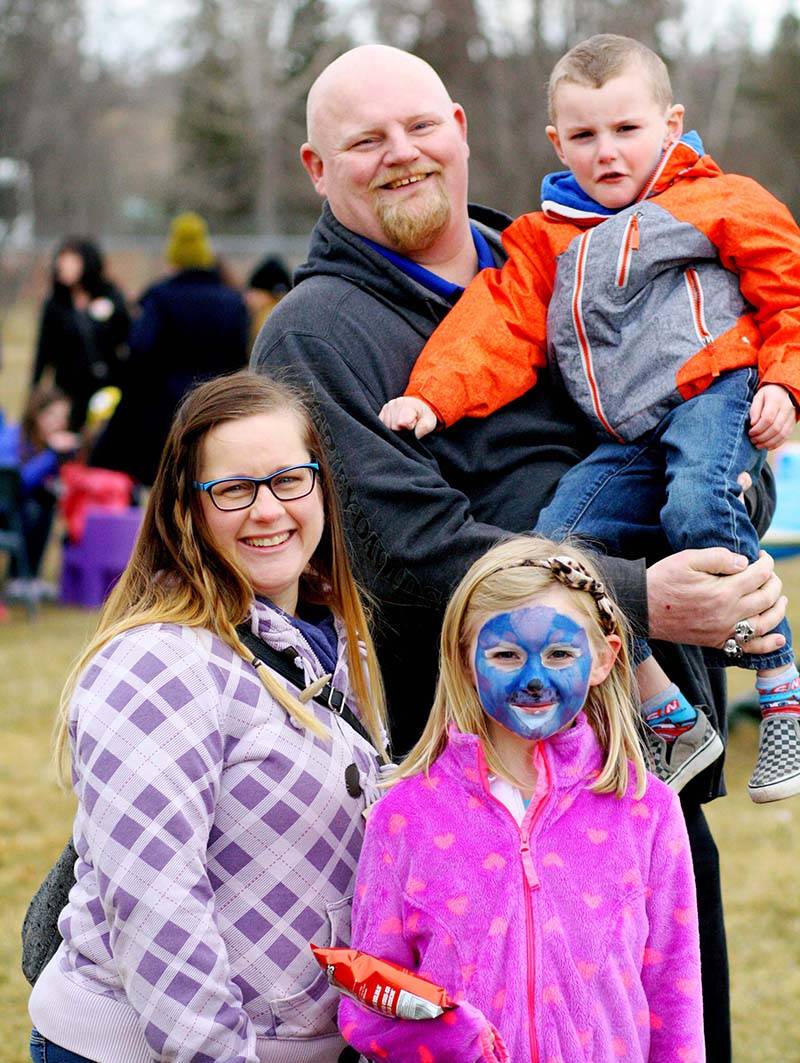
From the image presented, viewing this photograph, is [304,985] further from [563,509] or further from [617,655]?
[563,509]

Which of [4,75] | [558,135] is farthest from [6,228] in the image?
[558,135]

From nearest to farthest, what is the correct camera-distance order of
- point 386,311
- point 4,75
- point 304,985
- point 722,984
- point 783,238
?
1. point 304,985
2. point 783,238
3. point 386,311
4. point 722,984
5. point 4,75

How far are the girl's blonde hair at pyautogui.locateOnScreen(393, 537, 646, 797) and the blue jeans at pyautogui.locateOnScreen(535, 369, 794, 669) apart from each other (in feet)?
1.05

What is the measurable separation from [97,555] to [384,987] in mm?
7103

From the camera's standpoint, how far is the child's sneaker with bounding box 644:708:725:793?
2516 mm

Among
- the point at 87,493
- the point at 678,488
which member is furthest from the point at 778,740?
the point at 87,493

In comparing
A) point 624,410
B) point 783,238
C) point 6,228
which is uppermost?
point 783,238

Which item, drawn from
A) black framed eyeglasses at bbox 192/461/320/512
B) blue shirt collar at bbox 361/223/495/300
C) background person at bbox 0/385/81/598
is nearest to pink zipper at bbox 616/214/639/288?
blue shirt collar at bbox 361/223/495/300

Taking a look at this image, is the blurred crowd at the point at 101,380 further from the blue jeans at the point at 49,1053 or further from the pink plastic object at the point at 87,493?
the blue jeans at the point at 49,1053

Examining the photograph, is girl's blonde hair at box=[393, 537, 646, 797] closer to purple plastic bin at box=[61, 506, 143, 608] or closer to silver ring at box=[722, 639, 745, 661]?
silver ring at box=[722, 639, 745, 661]

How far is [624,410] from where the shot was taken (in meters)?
2.60

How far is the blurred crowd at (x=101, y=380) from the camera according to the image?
27.1ft

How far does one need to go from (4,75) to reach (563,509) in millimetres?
27353

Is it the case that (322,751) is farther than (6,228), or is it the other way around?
(6,228)
